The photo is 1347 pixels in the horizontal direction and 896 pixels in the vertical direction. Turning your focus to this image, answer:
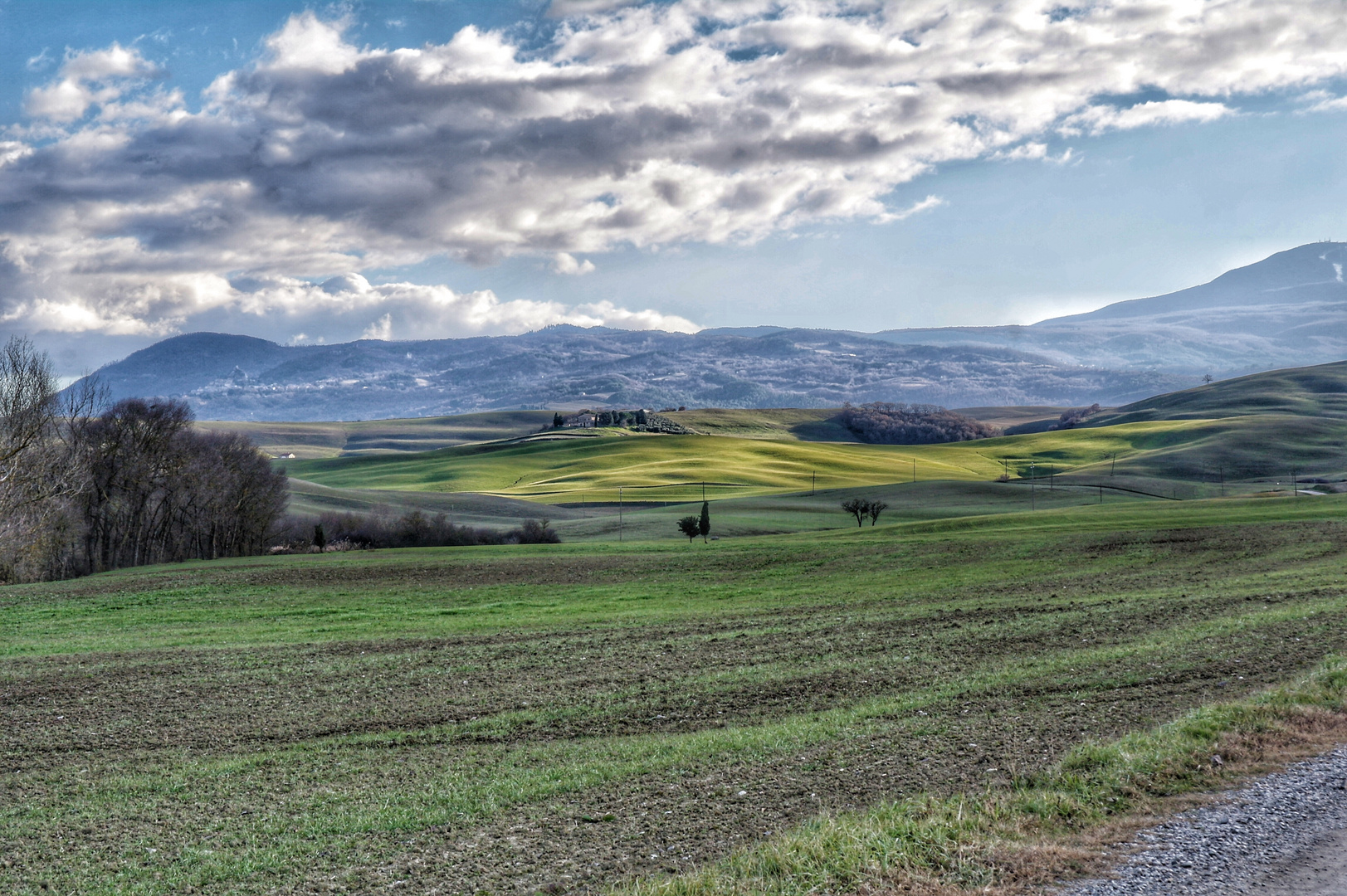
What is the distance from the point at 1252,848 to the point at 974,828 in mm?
2436

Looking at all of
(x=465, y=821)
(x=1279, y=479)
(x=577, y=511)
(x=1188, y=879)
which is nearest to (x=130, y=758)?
(x=465, y=821)

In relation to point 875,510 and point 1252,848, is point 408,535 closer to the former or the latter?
point 875,510

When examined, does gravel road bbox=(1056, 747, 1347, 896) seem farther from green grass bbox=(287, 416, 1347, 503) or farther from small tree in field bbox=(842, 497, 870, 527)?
green grass bbox=(287, 416, 1347, 503)

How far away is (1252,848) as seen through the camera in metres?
8.53

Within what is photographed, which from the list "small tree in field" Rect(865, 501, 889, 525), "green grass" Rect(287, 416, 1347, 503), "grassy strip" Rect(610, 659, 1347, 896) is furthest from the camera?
"green grass" Rect(287, 416, 1347, 503)

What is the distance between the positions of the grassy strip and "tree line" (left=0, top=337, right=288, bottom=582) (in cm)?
5119

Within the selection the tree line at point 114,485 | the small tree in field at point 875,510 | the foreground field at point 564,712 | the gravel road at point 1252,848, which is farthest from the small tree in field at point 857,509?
the gravel road at point 1252,848

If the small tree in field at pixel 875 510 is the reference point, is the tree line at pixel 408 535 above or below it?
above

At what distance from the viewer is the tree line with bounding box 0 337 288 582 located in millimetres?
51906

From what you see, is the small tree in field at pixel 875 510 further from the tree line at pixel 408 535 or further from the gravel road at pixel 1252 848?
the gravel road at pixel 1252 848

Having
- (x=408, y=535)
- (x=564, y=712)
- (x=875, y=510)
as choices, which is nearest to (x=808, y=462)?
(x=875, y=510)

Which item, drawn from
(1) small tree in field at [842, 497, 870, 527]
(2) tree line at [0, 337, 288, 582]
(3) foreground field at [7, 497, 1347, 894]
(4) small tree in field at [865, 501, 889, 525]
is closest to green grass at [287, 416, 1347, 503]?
(4) small tree in field at [865, 501, 889, 525]

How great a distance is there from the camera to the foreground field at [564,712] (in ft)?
33.7

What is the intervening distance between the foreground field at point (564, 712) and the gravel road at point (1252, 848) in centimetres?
221
